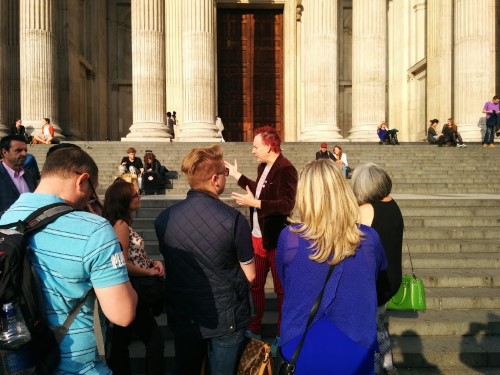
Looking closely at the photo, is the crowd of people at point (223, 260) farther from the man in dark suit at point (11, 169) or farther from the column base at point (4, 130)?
the column base at point (4, 130)

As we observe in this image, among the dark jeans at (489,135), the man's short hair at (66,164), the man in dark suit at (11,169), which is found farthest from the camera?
the dark jeans at (489,135)

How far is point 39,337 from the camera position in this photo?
2.08 metres

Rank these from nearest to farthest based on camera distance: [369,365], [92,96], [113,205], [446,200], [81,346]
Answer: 1. [81,346]
2. [369,365]
3. [113,205]
4. [446,200]
5. [92,96]

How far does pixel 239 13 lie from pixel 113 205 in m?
24.8

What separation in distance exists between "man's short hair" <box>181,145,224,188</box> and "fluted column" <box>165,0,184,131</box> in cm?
2173

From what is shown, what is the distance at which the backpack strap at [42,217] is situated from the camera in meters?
2.14

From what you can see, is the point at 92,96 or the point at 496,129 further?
the point at 92,96

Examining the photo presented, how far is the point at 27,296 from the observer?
2.01 meters

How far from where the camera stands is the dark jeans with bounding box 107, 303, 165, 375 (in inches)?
153

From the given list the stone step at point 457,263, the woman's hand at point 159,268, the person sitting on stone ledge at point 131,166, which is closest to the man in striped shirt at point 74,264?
the woman's hand at point 159,268

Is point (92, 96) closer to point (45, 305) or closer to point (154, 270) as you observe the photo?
point (154, 270)

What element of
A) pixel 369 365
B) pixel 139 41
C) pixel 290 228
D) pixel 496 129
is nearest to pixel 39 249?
pixel 290 228

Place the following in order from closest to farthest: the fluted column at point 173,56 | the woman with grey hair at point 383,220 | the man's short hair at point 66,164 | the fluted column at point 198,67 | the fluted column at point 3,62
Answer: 1. the man's short hair at point 66,164
2. the woman with grey hair at point 383,220
3. the fluted column at point 198,67
4. the fluted column at point 3,62
5. the fluted column at point 173,56

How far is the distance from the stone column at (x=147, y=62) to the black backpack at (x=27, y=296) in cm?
1853
